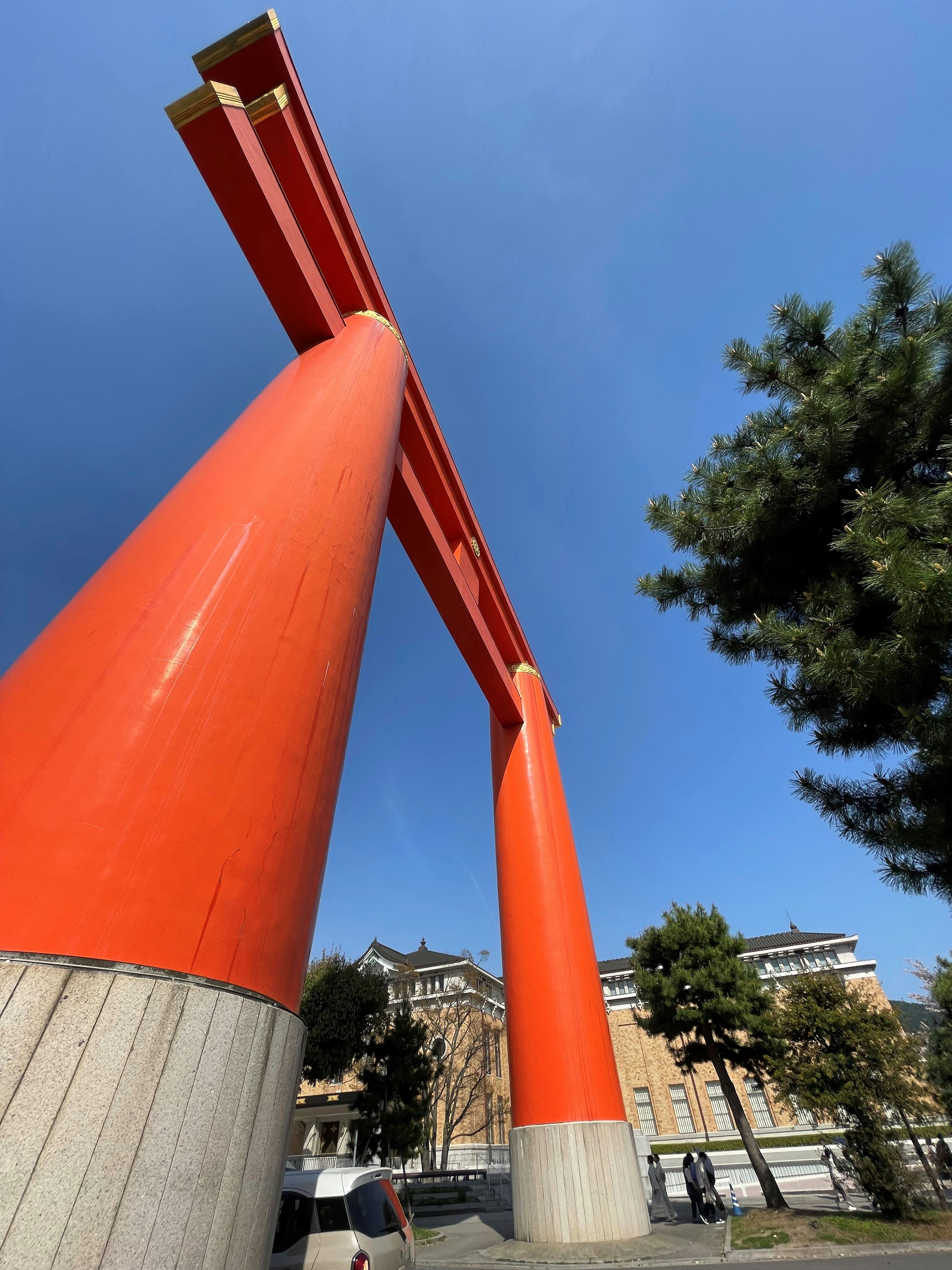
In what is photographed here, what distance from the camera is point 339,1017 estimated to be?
1438cm

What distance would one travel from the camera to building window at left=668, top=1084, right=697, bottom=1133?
23.3 meters

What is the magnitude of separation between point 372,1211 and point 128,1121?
14.8ft

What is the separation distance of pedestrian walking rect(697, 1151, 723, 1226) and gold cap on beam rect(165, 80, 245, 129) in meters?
14.8

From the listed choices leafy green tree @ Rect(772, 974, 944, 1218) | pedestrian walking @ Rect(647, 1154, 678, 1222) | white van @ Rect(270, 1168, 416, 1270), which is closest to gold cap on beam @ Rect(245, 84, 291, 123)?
white van @ Rect(270, 1168, 416, 1270)

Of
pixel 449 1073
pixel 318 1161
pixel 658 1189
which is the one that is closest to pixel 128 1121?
pixel 658 1189

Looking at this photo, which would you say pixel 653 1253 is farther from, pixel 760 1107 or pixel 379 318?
pixel 760 1107

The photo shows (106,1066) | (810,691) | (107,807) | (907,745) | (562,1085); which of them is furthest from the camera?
(562,1085)

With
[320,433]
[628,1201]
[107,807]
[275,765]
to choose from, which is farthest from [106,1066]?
[628,1201]

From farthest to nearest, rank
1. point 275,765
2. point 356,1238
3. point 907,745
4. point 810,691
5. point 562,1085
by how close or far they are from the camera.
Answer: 1. point 562,1085
2. point 810,691
3. point 907,745
4. point 356,1238
5. point 275,765

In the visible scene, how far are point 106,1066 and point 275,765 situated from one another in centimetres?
105

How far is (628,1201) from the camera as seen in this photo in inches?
245

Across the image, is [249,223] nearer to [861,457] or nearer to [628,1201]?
[861,457]

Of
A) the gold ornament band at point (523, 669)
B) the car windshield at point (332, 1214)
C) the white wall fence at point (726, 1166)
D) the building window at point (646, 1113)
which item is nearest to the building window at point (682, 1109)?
the building window at point (646, 1113)

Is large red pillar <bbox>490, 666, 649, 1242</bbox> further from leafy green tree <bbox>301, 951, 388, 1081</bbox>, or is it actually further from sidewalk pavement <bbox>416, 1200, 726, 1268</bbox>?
leafy green tree <bbox>301, 951, 388, 1081</bbox>
